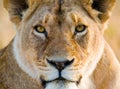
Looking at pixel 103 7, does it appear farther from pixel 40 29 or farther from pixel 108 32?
pixel 108 32

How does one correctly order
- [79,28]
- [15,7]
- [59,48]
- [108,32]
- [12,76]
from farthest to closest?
[108,32] → [12,76] → [15,7] → [79,28] → [59,48]

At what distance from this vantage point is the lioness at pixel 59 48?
22.7 ft

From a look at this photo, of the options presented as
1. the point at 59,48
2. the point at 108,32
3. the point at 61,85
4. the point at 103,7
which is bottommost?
the point at 108,32

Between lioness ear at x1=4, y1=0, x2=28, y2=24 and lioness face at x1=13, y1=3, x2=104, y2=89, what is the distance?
0.32 feet

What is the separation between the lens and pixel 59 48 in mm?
6910

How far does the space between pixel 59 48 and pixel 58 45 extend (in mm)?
54

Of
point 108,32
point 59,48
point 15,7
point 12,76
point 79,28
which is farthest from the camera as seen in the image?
point 108,32

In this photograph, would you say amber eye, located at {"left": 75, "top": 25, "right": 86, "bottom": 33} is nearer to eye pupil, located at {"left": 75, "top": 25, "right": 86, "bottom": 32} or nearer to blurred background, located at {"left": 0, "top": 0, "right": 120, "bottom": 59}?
eye pupil, located at {"left": 75, "top": 25, "right": 86, "bottom": 32}

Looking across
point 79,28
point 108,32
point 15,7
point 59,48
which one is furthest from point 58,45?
point 108,32

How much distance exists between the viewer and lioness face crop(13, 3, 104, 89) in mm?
6848

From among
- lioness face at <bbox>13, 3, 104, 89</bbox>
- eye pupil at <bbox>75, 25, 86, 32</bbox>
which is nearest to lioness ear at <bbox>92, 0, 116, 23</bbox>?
lioness face at <bbox>13, 3, 104, 89</bbox>

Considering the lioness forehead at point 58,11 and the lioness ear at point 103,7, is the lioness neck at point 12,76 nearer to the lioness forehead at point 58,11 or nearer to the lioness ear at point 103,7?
the lioness forehead at point 58,11

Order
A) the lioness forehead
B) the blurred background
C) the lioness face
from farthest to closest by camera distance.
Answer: the blurred background, the lioness forehead, the lioness face

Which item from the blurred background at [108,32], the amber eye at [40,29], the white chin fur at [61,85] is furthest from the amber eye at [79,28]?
the blurred background at [108,32]
